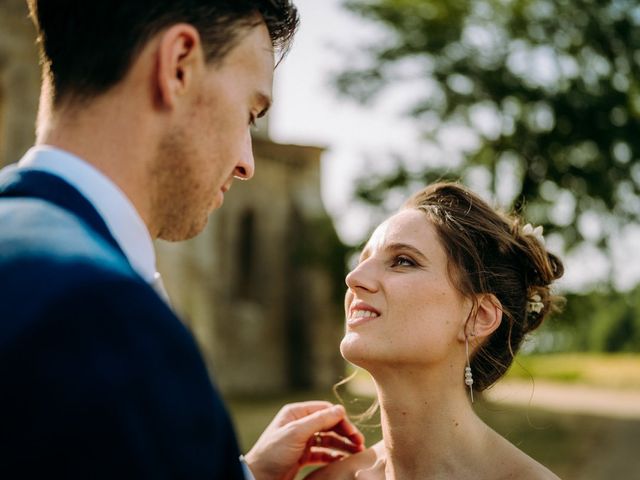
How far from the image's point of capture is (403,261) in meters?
3.39

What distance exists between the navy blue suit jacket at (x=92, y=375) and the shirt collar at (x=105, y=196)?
8.2 inches

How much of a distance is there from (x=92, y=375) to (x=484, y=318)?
2638mm

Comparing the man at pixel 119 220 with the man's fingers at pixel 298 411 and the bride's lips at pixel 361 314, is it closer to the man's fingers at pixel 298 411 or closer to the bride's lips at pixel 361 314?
the bride's lips at pixel 361 314

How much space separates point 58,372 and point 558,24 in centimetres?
2082

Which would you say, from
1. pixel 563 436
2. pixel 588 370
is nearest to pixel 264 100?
pixel 563 436

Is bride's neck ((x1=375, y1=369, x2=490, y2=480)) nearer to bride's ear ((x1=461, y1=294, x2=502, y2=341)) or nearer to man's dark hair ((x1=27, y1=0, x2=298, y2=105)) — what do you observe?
bride's ear ((x1=461, y1=294, x2=502, y2=341))

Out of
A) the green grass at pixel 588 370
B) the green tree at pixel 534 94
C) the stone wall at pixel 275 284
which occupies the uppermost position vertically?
the green tree at pixel 534 94

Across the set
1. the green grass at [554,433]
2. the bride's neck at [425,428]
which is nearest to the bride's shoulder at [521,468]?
the bride's neck at [425,428]

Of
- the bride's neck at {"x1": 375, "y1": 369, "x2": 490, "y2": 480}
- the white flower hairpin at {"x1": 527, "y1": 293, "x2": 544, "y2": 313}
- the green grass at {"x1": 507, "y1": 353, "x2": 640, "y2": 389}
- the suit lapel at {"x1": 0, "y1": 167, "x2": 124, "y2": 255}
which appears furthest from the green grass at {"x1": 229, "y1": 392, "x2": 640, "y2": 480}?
the suit lapel at {"x1": 0, "y1": 167, "x2": 124, "y2": 255}

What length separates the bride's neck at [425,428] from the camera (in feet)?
10.6

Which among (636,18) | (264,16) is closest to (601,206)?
(636,18)

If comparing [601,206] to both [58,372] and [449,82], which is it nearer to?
[449,82]

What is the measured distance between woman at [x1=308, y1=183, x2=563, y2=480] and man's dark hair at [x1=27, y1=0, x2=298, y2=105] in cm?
173

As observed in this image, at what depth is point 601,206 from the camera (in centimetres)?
1933
